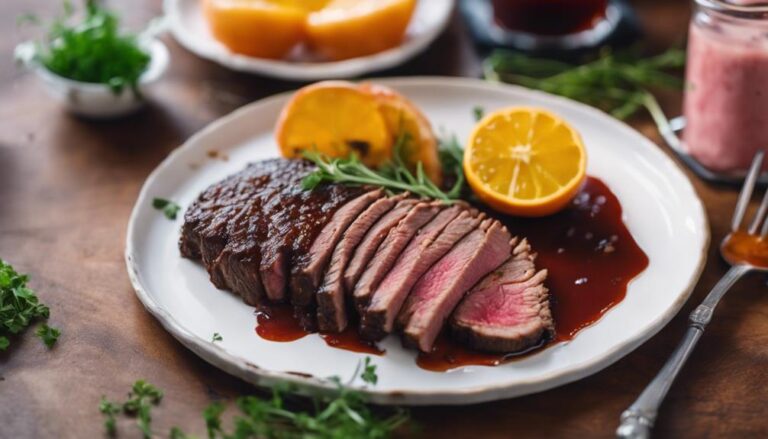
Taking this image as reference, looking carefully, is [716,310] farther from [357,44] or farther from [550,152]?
[357,44]

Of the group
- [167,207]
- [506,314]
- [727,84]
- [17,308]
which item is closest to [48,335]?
[17,308]

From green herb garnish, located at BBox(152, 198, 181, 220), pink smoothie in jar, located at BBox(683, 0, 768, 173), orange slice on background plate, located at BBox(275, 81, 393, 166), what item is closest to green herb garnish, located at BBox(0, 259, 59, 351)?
green herb garnish, located at BBox(152, 198, 181, 220)

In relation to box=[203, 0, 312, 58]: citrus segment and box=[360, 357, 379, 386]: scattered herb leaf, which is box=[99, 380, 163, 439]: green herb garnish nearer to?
box=[360, 357, 379, 386]: scattered herb leaf

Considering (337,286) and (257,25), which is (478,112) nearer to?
(257,25)

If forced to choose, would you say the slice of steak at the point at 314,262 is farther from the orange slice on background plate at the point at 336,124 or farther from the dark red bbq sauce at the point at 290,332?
the orange slice on background plate at the point at 336,124

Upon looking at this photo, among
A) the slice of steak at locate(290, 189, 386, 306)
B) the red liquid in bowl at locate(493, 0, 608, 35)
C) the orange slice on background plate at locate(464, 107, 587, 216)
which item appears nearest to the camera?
the slice of steak at locate(290, 189, 386, 306)
